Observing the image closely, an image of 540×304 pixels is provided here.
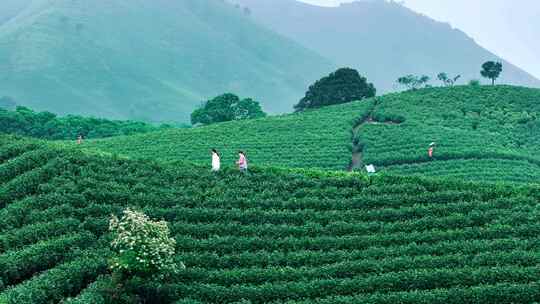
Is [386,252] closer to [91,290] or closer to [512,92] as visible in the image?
[91,290]

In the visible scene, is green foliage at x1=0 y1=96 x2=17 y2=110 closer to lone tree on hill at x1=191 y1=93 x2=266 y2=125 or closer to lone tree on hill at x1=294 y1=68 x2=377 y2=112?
lone tree on hill at x1=191 y1=93 x2=266 y2=125

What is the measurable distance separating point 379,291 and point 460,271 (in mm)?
3532

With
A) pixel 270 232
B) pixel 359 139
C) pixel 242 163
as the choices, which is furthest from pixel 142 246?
pixel 359 139

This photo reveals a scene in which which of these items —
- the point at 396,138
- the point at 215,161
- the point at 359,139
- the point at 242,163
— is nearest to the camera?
the point at 215,161

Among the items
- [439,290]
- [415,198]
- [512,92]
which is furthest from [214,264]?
[512,92]

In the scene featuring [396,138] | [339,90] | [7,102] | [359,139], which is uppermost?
[7,102]

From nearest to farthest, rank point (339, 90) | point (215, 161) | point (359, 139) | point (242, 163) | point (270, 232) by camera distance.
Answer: point (270, 232), point (215, 161), point (242, 163), point (359, 139), point (339, 90)

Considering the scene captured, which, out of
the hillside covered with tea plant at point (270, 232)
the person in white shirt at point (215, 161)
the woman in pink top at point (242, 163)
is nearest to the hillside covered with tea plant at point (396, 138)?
the person in white shirt at point (215, 161)

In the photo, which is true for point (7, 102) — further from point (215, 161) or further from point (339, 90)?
point (215, 161)

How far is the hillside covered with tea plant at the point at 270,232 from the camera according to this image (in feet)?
76.4

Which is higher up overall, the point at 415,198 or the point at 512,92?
the point at 512,92

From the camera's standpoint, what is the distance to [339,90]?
94.6m

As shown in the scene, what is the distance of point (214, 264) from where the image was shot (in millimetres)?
25828

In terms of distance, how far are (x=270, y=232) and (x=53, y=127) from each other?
2880 inches
